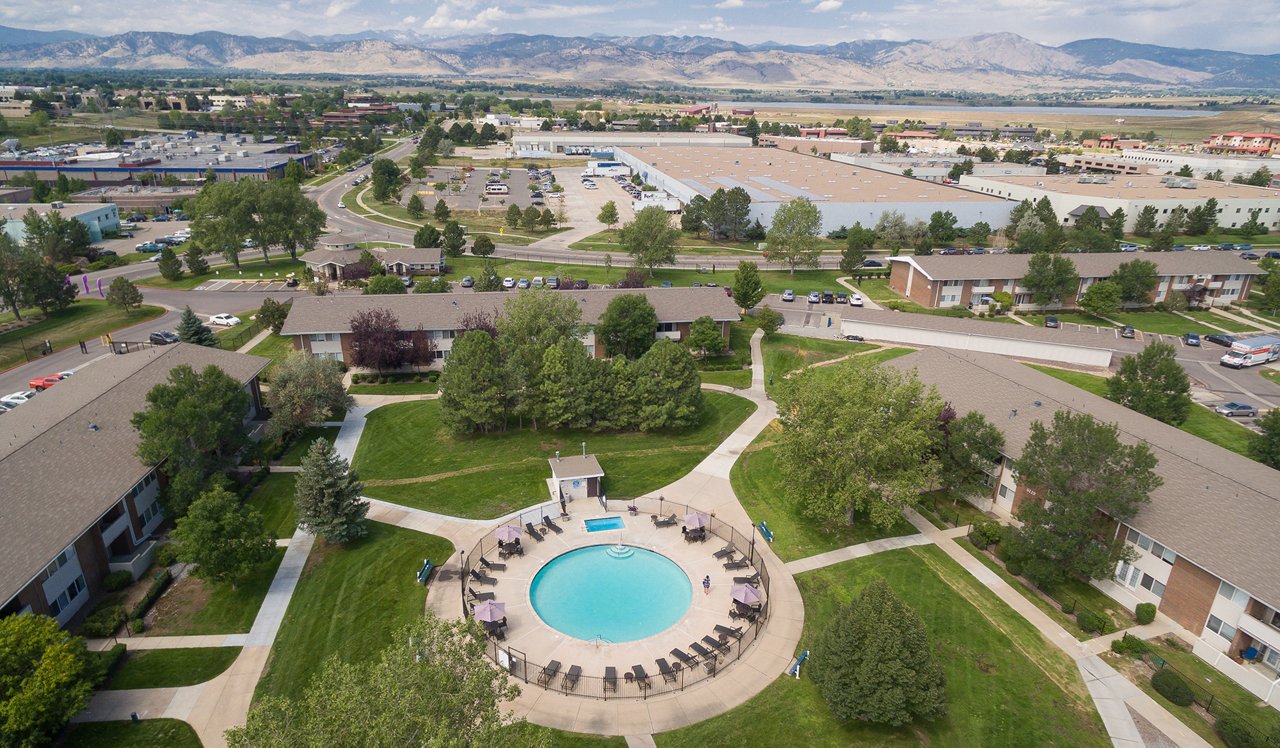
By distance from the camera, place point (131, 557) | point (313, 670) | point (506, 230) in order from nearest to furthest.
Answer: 1. point (313, 670)
2. point (131, 557)
3. point (506, 230)

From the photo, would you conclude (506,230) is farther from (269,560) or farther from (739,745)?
(739,745)

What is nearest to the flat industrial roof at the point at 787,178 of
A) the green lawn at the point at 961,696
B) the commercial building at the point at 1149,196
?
the commercial building at the point at 1149,196

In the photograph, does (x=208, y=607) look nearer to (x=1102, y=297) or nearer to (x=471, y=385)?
(x=471, y=385)

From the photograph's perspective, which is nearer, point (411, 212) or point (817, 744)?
point (817, 744)

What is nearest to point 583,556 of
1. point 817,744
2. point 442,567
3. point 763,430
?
point 442,567

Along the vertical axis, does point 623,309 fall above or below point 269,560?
above

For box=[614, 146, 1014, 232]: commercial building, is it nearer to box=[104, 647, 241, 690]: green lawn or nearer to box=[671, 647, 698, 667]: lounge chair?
box=[671, 647, 698, 667]: lounge chair

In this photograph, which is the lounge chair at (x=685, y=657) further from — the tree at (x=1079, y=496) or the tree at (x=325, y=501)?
the tree at (x=325, y=501)
